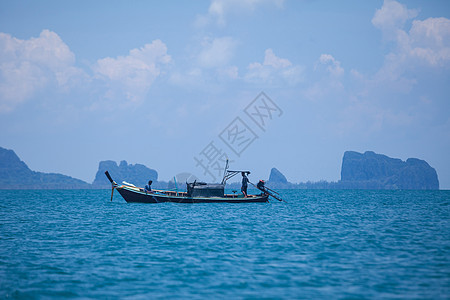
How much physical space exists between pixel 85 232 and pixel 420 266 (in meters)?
19.3

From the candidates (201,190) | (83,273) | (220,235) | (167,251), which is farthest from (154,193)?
(83,273)

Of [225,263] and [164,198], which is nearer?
[225,263]

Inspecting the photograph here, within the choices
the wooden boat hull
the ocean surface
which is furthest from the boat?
the ocean surface

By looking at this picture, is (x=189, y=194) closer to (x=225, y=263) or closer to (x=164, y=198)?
(x=164, y=198)

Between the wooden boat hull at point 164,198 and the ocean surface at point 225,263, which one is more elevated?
the wooden boat hull at point 164,198

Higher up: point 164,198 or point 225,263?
point 164,198

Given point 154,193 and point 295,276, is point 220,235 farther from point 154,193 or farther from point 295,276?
point 154,193

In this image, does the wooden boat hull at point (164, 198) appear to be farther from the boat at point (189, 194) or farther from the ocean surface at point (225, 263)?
the ocean surface at point (225, 263)

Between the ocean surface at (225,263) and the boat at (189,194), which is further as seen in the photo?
the boat at (189,194)

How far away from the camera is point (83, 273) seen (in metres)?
14.6

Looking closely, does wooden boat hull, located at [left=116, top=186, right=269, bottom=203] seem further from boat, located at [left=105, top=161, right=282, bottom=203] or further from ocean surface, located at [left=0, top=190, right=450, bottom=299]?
ocean surface, located at [left=0, top=190, right=450, bottom=299]

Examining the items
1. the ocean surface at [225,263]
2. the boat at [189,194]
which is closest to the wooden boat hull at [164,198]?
the boat at [189,194]

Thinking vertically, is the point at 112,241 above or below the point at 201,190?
below

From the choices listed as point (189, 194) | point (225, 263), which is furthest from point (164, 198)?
point (225, 263)
